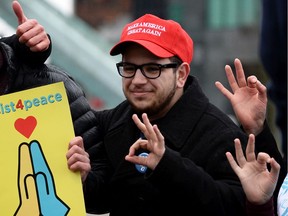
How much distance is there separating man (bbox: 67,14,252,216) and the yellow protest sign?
6 cm

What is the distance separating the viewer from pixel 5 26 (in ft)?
26.9

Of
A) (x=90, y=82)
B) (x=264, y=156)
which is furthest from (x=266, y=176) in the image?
(x=90, y=82)

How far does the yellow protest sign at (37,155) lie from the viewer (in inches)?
156

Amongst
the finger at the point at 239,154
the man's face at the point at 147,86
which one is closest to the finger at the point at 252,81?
the man's face at the point at 147,86

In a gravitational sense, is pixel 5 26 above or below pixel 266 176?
above

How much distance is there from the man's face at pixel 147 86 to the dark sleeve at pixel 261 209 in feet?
1.51

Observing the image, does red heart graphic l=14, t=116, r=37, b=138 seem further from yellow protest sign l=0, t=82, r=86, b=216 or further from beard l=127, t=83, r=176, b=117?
beard l=127, t=83, r=176, b=117

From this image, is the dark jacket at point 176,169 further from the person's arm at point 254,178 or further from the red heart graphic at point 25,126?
the red heart graphic at point 25,126

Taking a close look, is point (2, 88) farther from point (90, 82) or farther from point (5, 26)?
point (90, 82)

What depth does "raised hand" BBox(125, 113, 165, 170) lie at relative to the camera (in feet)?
12.3

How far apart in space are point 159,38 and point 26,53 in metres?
0.46

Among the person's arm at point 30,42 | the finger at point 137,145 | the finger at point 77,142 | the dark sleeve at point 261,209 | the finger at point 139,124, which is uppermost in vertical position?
the person's arm at point 30,42

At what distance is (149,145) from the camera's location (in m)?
3.76

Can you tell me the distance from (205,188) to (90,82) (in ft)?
17.4
